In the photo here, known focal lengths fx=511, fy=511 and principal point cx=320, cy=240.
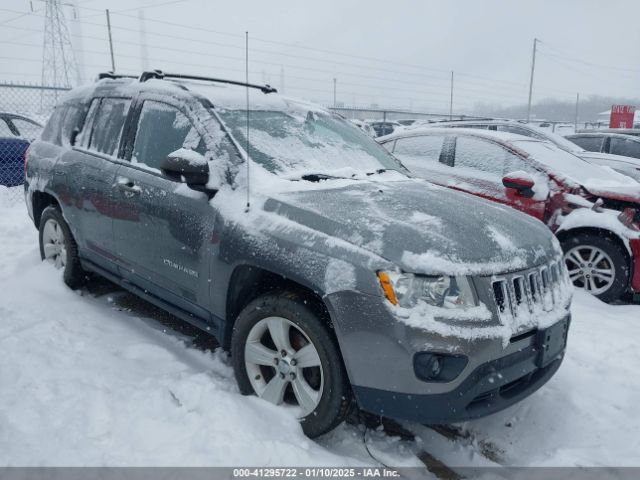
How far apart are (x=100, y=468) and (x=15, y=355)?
1.21 meters

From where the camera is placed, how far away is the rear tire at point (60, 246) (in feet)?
14.1

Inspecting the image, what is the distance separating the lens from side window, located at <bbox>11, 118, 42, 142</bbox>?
9156 millimetres

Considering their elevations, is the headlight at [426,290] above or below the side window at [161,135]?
below

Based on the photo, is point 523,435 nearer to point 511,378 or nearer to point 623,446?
point 623,446

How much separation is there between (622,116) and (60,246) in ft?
70.6

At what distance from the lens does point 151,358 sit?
3.31 metres

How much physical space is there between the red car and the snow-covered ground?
1.01 m

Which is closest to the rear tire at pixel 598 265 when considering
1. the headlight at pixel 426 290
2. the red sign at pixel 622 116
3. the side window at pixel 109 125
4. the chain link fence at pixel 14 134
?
the headlight at pixel 426 290

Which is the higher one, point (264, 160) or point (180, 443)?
point (264, 160)

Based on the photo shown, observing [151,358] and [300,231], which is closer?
[300,231]

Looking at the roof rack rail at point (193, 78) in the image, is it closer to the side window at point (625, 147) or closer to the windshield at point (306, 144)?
the windshield at point (306, 144)

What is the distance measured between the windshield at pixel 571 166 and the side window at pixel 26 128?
824cm

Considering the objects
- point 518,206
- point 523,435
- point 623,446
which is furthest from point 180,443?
point 518,206

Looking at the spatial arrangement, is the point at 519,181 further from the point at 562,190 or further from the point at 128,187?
the point at 128,187
